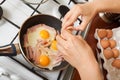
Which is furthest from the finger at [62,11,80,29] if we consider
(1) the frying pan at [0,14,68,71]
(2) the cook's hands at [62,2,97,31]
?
(1) the frying pan at [0,14,68,71]

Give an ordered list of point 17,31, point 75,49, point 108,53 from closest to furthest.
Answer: point 75,49
point 17,31
point 108,53

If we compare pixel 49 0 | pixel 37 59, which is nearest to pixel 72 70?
pixel 37 59

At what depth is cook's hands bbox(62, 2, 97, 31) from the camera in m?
0.75

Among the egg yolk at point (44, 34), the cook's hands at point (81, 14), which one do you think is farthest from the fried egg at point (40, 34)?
the cook's hands at point (81, 14)

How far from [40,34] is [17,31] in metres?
0.08

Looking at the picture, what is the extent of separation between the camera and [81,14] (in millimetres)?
752

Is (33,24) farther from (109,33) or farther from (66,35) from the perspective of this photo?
(109,33)

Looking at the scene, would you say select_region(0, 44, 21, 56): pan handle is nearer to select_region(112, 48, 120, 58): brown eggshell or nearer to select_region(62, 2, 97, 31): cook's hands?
select_region(62, 2, 97, 31): cook's hands

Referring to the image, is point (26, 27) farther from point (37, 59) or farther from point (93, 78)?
point (93, 78)

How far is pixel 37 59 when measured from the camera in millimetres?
783

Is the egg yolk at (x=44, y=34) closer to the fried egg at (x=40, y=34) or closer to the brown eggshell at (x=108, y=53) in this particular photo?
the fried egg at (x=40, y=34)

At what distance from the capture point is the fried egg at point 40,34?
0.82 metres

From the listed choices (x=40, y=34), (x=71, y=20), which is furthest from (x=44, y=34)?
(x=71, y=20)

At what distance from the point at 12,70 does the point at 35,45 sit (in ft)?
0.40
